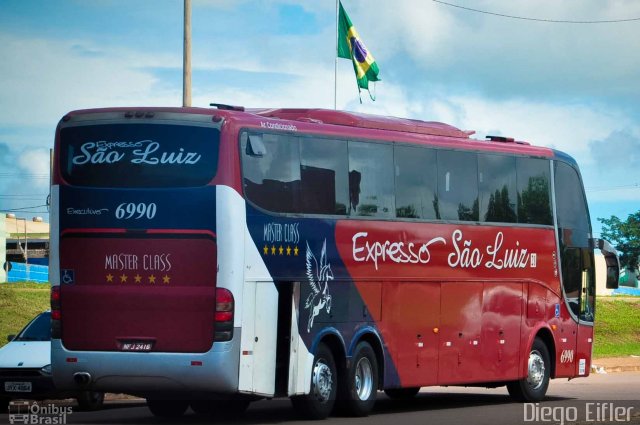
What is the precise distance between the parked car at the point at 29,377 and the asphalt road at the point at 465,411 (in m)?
0.35

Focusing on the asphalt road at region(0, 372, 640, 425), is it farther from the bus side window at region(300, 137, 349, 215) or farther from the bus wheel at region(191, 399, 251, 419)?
the bus side window at region(300, 137, 349, 215)

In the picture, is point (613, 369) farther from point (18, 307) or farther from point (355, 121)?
point (355, 121)

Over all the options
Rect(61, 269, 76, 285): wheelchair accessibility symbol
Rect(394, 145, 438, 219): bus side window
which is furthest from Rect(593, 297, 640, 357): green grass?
Rect(61, 269, 76, 285): wheelchair accessibility symbol

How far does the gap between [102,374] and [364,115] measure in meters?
6.07

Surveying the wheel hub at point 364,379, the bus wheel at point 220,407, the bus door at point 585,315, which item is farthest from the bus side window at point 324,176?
the bus door at point 585,315

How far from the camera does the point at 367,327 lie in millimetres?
19625

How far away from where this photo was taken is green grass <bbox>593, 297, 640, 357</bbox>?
1809 inches

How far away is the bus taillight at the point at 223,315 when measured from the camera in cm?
1658

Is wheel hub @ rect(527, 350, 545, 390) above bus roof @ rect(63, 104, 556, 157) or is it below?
below

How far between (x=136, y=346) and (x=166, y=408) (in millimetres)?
3474

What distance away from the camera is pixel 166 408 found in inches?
790

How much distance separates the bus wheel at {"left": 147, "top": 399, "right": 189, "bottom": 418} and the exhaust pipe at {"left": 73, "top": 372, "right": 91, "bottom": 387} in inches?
113

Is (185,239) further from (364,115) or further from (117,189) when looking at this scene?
(364,115)

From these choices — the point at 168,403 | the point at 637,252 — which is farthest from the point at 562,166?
the point at 637,252
